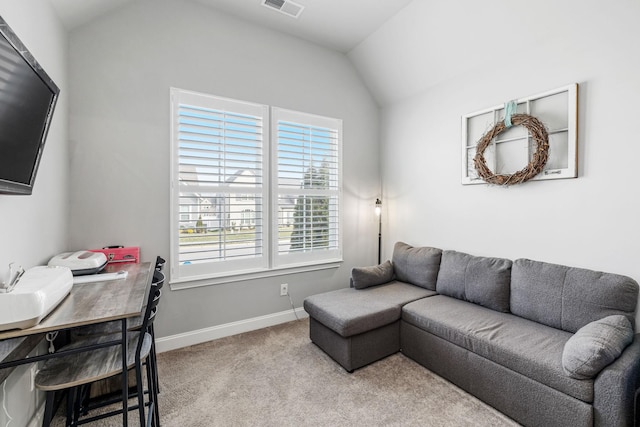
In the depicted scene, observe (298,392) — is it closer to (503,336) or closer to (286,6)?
(503,336)

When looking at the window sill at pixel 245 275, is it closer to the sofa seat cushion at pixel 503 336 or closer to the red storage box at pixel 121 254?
the red storage box at pixel 121 254

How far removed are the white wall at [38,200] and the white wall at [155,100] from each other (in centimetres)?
14

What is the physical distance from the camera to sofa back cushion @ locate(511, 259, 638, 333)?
1.84 meters

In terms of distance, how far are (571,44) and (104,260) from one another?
3686 mm

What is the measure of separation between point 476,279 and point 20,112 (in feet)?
10.2

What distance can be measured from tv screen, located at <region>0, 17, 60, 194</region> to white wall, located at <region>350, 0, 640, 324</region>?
114 inches

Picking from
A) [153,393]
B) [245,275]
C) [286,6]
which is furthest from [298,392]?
[286,6]

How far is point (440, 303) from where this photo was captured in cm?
257

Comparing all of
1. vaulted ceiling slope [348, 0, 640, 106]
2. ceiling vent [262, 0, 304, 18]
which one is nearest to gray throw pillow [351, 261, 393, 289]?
vaulted ceiling slope [348, 0, 640, 106]

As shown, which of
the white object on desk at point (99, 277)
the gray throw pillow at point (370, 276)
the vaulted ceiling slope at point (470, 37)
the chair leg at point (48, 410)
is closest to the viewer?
the chair leg at point (48, 410)

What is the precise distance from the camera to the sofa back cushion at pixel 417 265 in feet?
9.71

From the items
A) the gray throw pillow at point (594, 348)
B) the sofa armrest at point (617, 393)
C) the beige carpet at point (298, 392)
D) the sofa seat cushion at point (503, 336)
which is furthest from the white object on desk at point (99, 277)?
the sofa armrest at point (617, 393)

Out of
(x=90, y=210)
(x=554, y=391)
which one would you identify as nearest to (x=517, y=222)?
(x=554, y=391)

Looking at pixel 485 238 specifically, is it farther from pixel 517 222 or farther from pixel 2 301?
pixel 2 301
